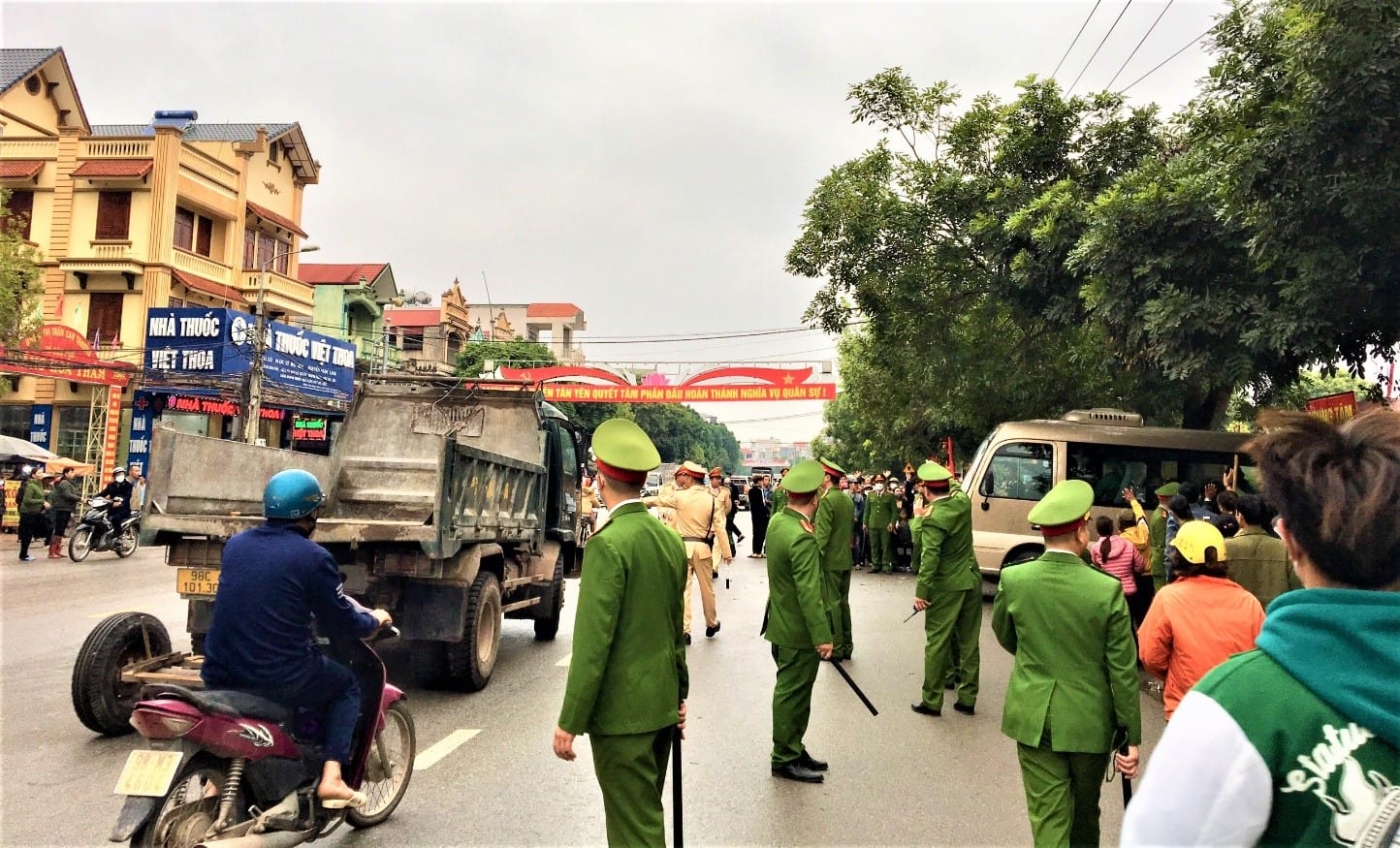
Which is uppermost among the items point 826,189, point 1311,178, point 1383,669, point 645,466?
point 826,189

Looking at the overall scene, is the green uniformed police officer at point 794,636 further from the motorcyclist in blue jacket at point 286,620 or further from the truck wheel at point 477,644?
the truck wheel at point 477,644

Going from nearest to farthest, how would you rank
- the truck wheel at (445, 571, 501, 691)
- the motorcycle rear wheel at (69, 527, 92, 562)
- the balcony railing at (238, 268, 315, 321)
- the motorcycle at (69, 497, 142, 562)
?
the truck wheel at (445, 571, 501, 691) → the motorcycle rear wheel at (69, 527, 92, 562) → the motorcycle at (69, 497, 142, 562) → the balcony railing at (238, 268, 315, 321)

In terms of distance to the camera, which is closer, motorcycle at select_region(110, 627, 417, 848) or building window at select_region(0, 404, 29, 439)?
motorcycle at select_region(110, 627, 417, 848)

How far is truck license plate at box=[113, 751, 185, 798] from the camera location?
305 cm

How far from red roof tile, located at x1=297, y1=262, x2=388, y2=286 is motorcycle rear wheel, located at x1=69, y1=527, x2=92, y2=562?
2769 centimetres

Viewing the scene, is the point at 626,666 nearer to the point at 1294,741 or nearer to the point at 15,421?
the point at 1294,741

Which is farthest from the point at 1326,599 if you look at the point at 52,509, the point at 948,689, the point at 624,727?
the point at 52,509

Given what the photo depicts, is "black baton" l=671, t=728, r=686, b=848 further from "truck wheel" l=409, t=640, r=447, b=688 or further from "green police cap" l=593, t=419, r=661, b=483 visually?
"truck wheel" l=409, t=640, r=447, b=688

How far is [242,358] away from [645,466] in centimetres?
2526

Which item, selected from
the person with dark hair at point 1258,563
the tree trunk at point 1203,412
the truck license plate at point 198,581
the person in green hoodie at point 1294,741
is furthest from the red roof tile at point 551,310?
the person in green hoodie at point 1294,741

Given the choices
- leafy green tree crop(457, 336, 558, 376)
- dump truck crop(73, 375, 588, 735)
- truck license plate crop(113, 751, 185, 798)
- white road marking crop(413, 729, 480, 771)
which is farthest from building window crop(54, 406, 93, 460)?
truck license plate crop(113, 751, 185, 798)

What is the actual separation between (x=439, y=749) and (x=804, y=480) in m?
2.72

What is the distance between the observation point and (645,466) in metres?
3.43

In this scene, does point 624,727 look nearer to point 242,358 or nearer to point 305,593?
point 305,593
